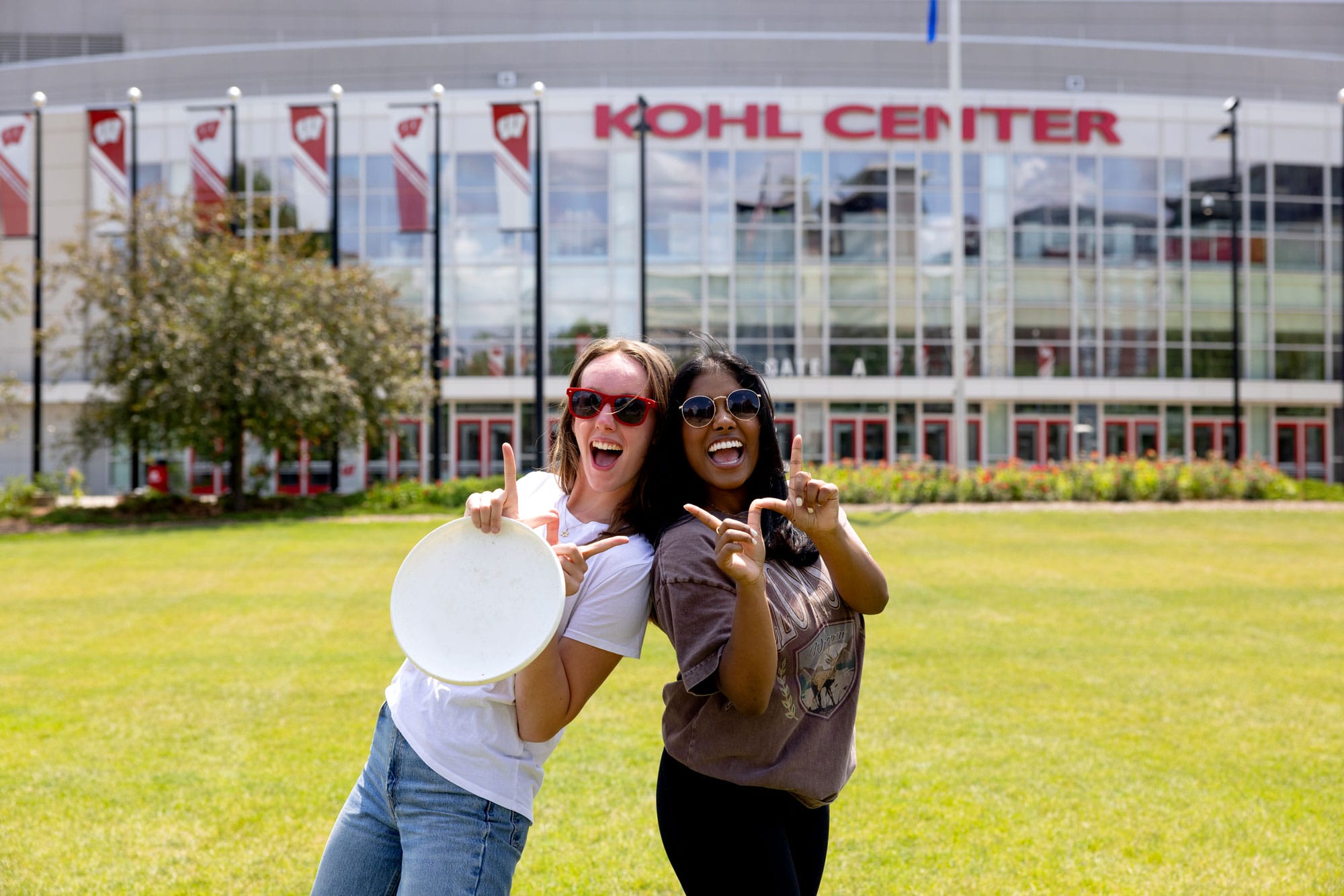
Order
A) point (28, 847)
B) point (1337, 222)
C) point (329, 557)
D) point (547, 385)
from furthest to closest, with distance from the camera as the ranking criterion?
point (1337, 222), point (547, 385), point (329, 557), point (28, 847)

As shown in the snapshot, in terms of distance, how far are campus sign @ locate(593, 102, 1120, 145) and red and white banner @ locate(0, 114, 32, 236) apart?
17.2 m

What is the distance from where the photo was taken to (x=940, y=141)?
3606 cm

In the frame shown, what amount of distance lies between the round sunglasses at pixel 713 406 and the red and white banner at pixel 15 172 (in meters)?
32.1

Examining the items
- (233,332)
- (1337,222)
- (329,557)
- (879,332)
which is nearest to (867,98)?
(879,332)

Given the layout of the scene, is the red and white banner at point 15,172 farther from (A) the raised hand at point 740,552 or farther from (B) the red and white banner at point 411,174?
(A) the raised hand at point 740,552

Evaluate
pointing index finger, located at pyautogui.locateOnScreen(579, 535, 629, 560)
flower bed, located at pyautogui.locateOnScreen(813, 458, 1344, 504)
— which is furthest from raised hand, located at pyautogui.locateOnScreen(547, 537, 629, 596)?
flower bed, located at pyautogui.locateOnScreen(813, 458, 1344, 504)

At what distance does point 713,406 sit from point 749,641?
0.58m

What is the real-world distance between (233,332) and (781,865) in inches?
865

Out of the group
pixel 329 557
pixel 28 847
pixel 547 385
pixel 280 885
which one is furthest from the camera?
pixel 547 385

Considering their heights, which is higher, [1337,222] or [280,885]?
[1337,222]

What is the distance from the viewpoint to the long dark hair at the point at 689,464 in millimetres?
2396

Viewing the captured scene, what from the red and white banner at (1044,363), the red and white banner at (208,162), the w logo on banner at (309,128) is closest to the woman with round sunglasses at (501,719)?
the w logo on banner at (309,128)

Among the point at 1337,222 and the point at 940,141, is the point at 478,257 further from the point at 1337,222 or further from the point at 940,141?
the point at 1337,222

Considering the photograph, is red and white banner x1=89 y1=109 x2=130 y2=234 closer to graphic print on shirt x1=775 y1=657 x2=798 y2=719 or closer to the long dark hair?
the long dark hair
